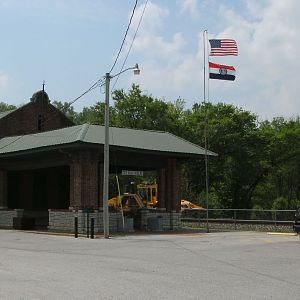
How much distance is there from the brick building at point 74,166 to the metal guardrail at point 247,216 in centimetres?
413

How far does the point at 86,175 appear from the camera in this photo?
3006 cm

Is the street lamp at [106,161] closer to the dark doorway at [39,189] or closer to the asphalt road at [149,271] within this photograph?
the asphalt road at [149,271]

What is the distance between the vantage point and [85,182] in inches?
1182

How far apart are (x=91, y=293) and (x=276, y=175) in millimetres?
55688

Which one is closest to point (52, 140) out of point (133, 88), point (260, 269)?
point (260, 269)

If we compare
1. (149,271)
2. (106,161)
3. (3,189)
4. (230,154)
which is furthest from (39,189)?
(149,271)

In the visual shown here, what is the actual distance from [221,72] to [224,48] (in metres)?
1.29

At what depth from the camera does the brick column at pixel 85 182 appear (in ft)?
98.1

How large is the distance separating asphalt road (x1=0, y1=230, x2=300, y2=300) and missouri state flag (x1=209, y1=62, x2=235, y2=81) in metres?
11.3

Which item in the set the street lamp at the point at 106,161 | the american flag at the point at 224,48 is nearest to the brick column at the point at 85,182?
the street lamp at the point at 106,161

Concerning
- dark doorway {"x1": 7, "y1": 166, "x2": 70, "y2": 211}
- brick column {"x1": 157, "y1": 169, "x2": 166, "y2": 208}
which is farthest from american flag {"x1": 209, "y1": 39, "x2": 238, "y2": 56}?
dark doorway {"x1": 7, "y1": 166, "x2": 70, "y2": 211}

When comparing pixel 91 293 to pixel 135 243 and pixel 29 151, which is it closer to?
pixel 135 243

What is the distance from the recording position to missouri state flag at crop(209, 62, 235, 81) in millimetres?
30766

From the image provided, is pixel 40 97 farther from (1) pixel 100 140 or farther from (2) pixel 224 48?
(2) pixel 224 48
